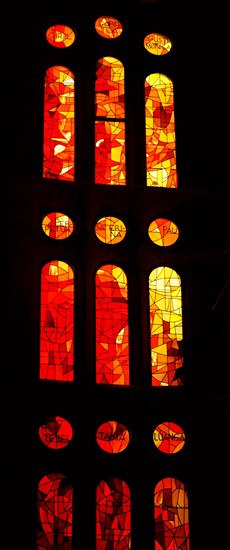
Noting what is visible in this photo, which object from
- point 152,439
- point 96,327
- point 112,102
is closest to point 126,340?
point 96,327

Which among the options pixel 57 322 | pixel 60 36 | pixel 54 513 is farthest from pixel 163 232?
pixel 54 513

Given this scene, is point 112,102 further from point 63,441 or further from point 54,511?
point 54,511

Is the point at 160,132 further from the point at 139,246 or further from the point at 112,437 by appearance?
the point at 112,437

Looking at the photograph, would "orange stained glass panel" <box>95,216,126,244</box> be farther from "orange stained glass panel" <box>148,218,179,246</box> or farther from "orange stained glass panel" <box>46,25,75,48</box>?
"orange stained glass panel" <box>46,25,75,48</box>

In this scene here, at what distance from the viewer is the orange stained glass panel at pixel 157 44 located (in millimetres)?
9078

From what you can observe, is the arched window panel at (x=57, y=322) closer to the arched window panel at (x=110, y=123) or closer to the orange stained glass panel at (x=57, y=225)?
the orange stained glass panel at (x=57, y=225)

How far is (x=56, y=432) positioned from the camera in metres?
7.56

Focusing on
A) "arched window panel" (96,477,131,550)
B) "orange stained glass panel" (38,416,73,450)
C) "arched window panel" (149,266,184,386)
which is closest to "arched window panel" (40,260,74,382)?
"orange stained glass panel" (38,416,73,450)

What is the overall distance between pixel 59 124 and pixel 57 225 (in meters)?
1.06

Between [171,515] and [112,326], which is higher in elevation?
[112,326]

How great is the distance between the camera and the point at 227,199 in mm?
8352

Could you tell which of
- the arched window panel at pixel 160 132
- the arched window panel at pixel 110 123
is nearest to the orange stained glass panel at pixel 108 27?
the arched window panel at pixel 110 123

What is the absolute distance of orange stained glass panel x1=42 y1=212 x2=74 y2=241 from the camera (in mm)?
8125

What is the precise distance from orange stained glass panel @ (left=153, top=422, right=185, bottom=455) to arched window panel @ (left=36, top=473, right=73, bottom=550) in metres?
0.87
